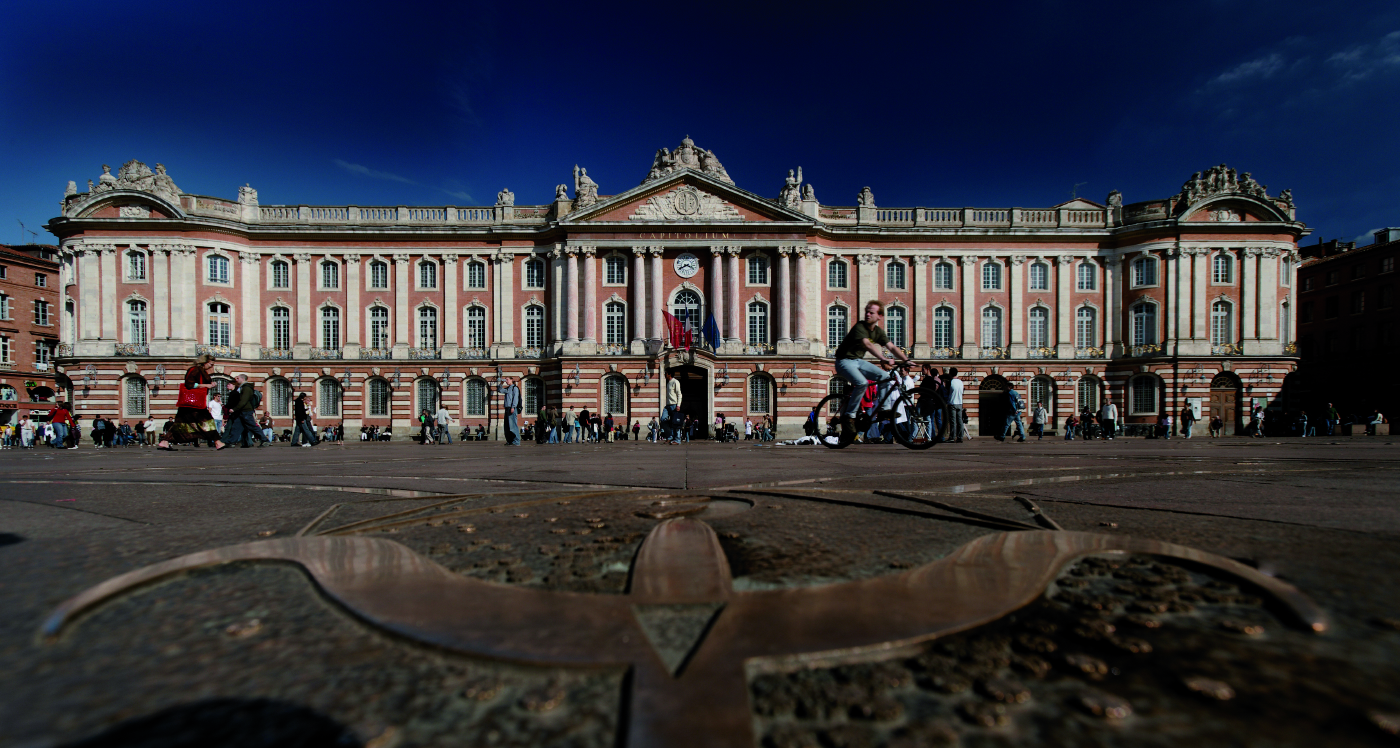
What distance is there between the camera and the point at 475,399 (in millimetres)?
32938

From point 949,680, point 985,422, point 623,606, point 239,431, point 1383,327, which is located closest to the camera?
point 949,680

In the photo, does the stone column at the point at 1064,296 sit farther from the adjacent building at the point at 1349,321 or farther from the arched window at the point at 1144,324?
A: the adjacent building at the point at 1349,321

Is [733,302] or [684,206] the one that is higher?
[684,206]

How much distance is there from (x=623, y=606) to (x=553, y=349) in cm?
3170

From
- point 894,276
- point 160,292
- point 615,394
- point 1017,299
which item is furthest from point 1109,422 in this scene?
point 160,292

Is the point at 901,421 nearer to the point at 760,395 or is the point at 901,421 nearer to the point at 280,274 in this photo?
the point at 760,395

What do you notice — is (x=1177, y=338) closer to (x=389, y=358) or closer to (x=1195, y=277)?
(x=1195, y=277)

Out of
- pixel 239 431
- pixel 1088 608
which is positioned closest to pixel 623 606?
pixel 1088 608

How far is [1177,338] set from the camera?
3234 centimetres

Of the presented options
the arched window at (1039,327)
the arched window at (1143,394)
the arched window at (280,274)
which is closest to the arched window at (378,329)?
the arched window at (280,274)

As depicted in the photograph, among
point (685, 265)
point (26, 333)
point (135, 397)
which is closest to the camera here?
point (135, 397)

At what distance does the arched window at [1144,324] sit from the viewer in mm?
33028

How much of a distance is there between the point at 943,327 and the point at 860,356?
1099 inches

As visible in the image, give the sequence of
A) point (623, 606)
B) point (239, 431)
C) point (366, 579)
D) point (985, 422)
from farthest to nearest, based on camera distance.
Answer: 1. point (985, 422)
2. point (239, 431)
3. point (366, 579)
4. point (623, 606)
